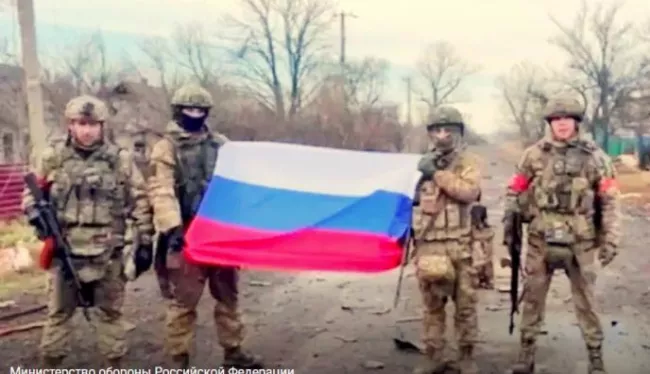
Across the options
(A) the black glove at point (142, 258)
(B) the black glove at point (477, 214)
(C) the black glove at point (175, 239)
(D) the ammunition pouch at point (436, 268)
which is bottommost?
(D) the ammunition pouch at point (436, 268)

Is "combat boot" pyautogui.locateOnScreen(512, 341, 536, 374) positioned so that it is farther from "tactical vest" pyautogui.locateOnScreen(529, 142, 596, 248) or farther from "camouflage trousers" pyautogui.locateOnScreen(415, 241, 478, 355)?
"tactical vest" pyautogui.locateOnScreen(529, 142, 596, 248)

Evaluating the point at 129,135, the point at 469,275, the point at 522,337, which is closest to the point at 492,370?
the point at 522,337

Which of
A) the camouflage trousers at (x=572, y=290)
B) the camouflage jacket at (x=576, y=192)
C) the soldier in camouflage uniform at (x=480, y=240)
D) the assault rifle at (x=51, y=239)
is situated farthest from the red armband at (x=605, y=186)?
the assault rifle at (x=51, y=239)

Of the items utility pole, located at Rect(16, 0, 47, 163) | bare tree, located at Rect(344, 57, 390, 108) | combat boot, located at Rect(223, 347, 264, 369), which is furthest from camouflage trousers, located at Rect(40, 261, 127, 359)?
bare tree, located at Rect(344, 57, 390, 108)

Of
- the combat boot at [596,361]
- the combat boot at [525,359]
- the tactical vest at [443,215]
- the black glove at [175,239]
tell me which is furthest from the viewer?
the combat boot at [525,359]

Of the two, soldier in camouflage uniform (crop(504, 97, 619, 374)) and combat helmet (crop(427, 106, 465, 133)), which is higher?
combat helmet (crop(427, 106, 465, 133))

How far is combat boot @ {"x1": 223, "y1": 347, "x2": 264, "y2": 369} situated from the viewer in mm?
7180

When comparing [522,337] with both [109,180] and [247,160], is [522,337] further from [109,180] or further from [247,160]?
[109,180]

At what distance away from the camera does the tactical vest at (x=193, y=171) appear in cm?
682

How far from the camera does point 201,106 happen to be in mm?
6703

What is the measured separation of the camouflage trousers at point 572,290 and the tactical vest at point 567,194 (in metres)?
0.16

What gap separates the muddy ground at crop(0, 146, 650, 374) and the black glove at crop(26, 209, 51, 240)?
1.41 m

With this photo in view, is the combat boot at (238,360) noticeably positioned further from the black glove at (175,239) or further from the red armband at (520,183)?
the red armband at (520,183)

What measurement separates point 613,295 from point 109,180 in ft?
22.3
